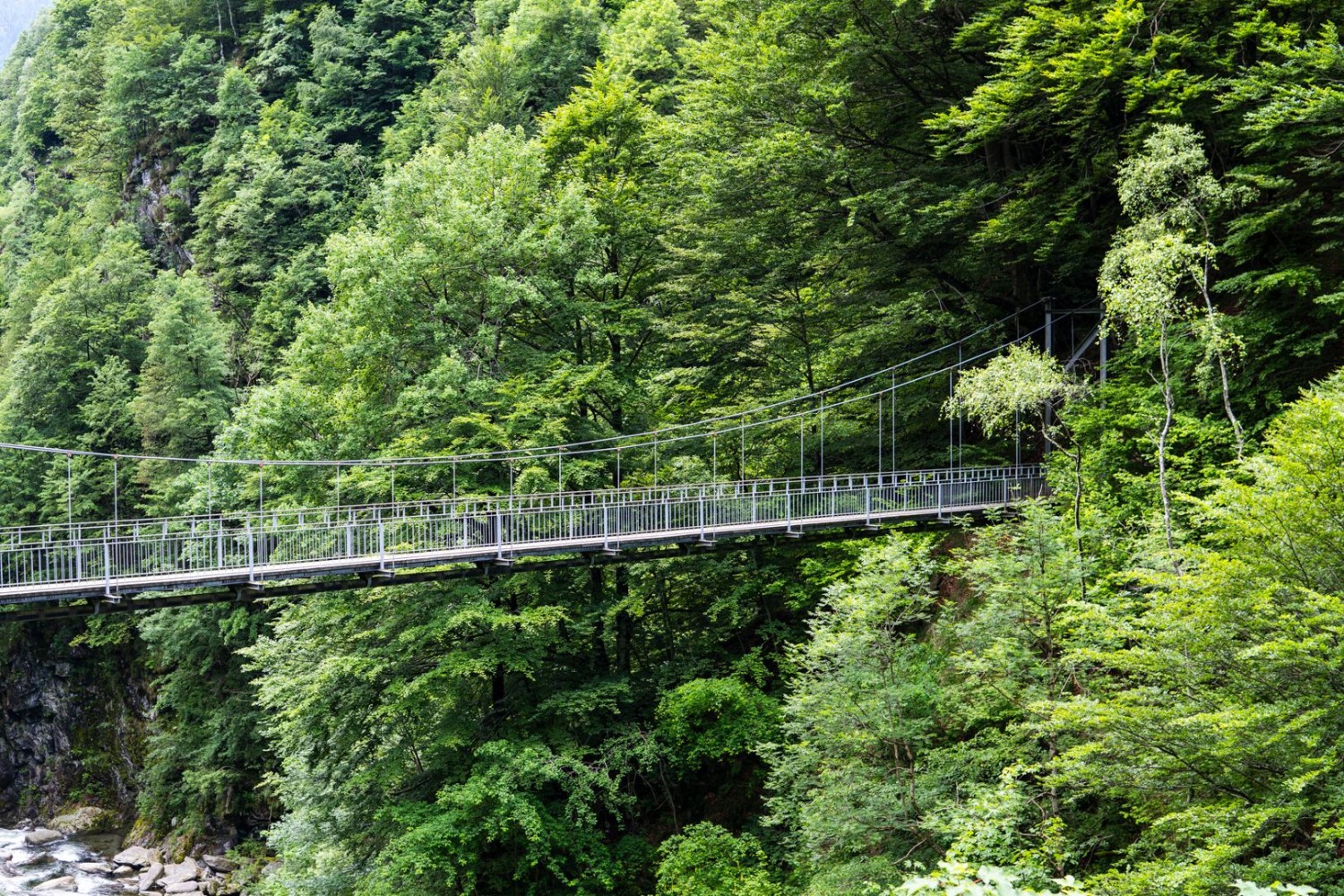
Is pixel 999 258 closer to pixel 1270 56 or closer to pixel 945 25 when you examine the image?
pixel 945 25

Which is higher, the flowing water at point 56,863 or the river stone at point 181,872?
the river stone at point 181,872

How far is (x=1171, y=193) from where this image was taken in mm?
12844

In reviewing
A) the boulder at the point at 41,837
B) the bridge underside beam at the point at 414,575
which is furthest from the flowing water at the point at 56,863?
the bridge underside beam at the point at 414,575

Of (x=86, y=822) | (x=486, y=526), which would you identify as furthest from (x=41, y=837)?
(x=486, y=526)

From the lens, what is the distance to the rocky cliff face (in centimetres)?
2684

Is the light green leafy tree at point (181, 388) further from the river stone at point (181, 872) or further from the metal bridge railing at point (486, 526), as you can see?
the river stone at point (181, 872)

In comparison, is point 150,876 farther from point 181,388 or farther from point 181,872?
point 181,388

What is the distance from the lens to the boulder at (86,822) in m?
25.1

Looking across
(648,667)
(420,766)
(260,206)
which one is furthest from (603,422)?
(260,206)

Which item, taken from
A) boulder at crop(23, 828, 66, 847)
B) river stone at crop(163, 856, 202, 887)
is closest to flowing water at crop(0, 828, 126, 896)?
boulder at crop(23, 828, 66, 847)

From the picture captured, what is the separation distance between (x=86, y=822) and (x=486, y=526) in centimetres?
1787

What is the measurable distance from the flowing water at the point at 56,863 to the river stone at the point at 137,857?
1.09 ft

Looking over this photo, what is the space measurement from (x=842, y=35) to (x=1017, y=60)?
347 centimetres

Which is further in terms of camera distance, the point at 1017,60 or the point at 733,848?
the point at 1017,60
